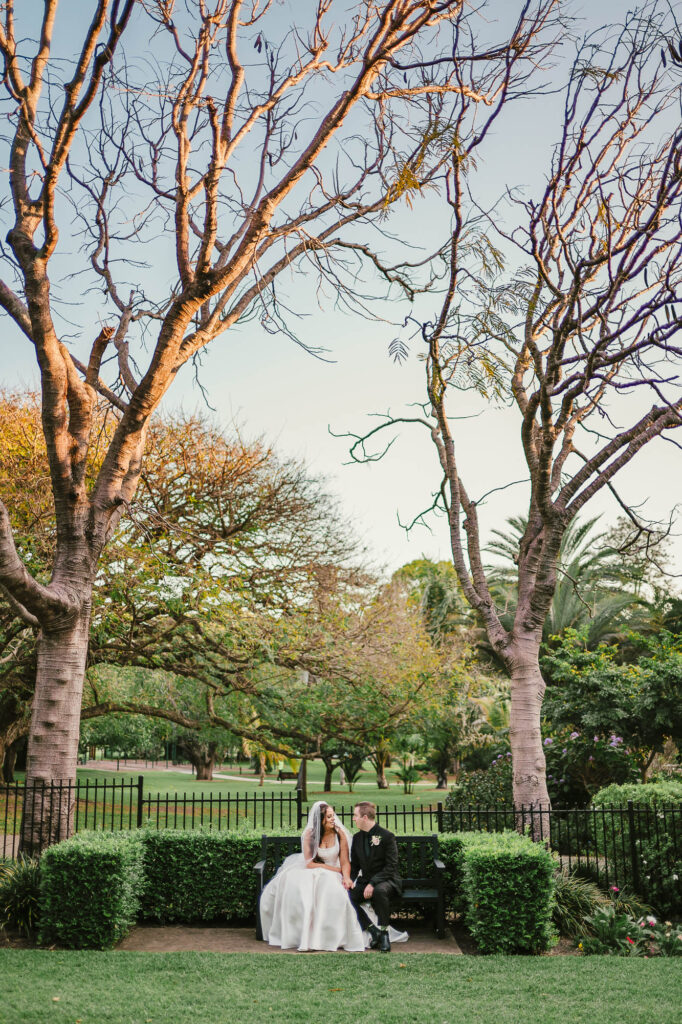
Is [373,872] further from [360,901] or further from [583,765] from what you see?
[583,765]

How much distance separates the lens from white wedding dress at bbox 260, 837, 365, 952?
307 inches

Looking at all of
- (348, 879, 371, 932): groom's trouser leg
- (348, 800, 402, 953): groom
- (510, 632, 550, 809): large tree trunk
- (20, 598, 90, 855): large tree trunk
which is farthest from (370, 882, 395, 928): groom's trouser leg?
(20, 598, 90, 855): large tree trunk

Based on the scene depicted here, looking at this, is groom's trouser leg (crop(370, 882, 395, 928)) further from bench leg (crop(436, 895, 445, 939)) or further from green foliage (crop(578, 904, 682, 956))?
green foliage (crop(578, 904, 682, 956))

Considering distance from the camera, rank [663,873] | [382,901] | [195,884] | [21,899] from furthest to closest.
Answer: [663,873]
[195,884]
[21,899]
[382,901]

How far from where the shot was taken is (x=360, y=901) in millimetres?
8203

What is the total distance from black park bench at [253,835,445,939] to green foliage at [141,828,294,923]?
33 cm

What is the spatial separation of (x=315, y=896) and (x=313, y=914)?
0.16m

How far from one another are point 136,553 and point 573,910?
9300mm

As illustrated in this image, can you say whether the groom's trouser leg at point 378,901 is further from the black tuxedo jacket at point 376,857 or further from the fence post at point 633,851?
the fence post at point 633,851

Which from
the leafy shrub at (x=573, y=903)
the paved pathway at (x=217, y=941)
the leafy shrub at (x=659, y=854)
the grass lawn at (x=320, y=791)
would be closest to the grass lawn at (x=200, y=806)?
the grass lawn at (x=320, y=791)

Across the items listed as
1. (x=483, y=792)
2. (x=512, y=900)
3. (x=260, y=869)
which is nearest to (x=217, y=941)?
(x=260, y=869)

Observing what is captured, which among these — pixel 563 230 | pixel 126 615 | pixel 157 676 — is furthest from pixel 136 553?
pixel 563 230

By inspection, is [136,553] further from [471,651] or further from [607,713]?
[471,651]

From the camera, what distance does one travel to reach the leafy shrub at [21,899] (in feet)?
26.8
